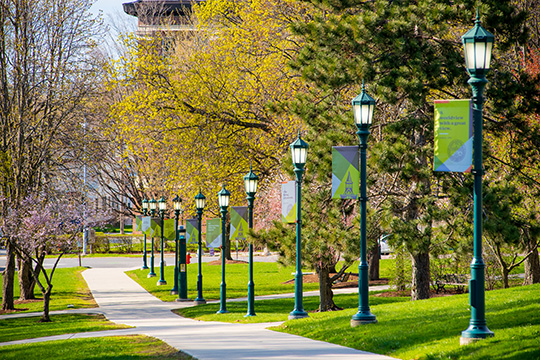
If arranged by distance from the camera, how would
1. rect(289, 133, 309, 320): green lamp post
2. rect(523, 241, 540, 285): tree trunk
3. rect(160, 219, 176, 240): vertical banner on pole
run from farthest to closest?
rect(160, 219, 176, 240): vertical banner on pole < rect(523, 241, 540, 285): tree trunk < rect(289, 133, 309, 320): green lamp post

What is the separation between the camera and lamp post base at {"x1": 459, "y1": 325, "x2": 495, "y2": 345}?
927cm

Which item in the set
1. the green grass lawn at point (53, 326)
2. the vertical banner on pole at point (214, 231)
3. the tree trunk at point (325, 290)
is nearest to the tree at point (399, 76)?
the tree trunk at point (325, 290)

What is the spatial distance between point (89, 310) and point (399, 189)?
39.9ft

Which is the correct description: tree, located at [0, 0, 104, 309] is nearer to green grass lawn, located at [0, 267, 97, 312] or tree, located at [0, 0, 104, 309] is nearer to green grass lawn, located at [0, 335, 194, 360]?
green grass lawn, located at [0, 267, 97, 312]

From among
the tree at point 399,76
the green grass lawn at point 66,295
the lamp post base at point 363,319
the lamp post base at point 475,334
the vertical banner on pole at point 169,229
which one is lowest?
the green grass lawn at point 66,295

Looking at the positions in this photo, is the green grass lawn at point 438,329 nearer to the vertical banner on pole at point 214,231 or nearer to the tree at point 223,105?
the vertical banner on pole at point 214,231

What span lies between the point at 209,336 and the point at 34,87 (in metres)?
16.9

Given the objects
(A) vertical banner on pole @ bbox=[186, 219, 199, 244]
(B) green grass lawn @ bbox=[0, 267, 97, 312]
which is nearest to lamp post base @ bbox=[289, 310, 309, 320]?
(A) vertical banner on pole @ bbox=[186, 219, 199, 244]

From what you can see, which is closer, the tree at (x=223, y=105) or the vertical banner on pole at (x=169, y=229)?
the tree at (x=223, y=105)

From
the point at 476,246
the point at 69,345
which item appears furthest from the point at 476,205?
the point at 69,345

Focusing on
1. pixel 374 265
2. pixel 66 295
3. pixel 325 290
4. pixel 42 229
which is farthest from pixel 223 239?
pixel 374 265

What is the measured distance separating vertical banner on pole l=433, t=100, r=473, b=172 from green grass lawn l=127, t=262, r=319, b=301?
17665 mm

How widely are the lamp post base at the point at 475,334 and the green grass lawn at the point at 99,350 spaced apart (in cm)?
420

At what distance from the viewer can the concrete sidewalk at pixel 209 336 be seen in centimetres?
1029
